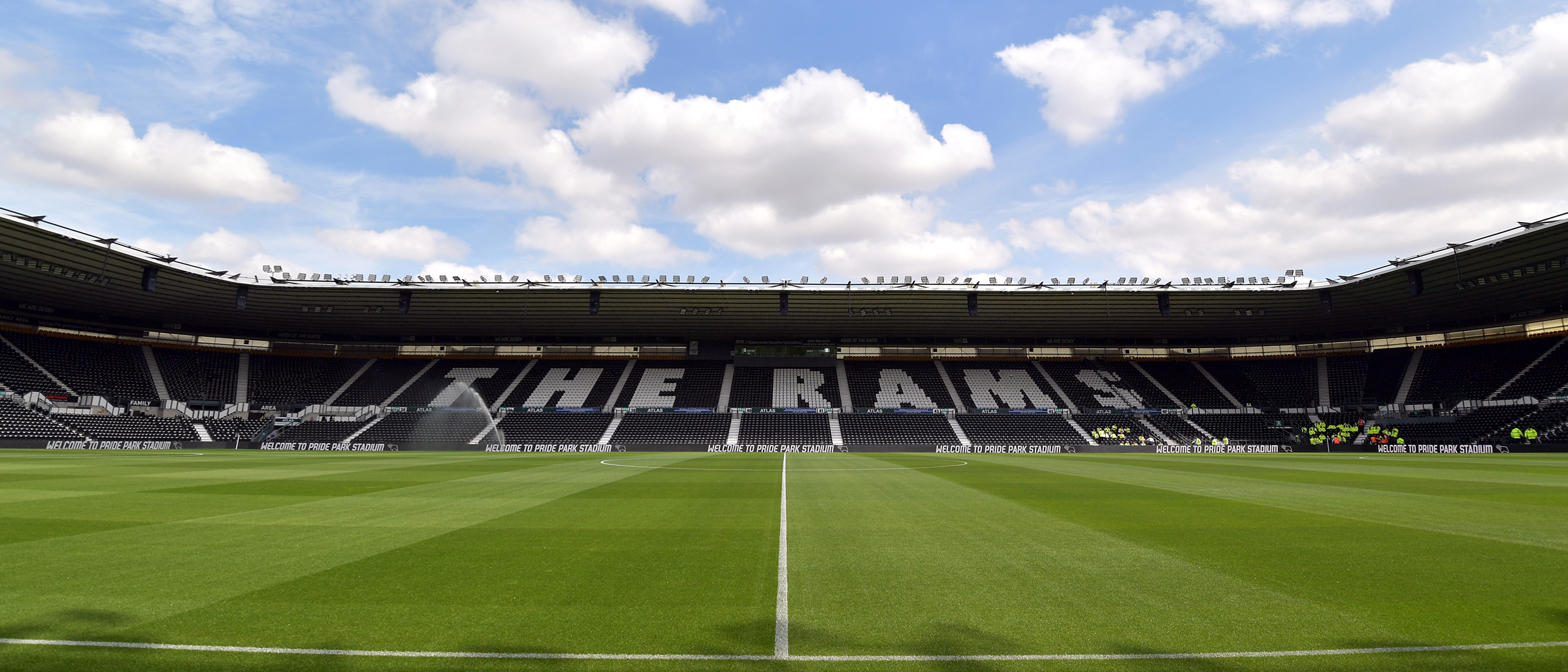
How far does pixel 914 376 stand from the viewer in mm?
58750

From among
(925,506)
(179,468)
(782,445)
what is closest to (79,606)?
(925,506)

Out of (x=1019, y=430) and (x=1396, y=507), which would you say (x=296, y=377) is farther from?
(x=1396, y=507)

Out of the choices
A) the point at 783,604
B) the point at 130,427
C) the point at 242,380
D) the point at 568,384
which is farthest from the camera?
the point at 568,384

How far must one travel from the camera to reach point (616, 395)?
55438 mm

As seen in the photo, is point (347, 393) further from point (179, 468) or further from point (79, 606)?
point (79, 606)

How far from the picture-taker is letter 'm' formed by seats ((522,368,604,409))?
54219mm

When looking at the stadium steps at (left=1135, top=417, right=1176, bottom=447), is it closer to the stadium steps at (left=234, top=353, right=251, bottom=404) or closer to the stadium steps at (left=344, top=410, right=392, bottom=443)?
the stadium steps at (left=344, top=410, right=392, bottom=443)

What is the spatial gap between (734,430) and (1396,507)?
41.8 meters

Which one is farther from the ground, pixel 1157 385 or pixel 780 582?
pixel 1157 385

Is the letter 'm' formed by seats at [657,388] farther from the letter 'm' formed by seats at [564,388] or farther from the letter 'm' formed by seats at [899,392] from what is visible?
the letter 'm' formed by seats at [899,392]

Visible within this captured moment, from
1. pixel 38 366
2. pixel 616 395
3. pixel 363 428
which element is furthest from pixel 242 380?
pixel 616 395

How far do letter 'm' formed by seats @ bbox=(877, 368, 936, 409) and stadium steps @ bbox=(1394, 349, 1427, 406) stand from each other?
34.0 meters

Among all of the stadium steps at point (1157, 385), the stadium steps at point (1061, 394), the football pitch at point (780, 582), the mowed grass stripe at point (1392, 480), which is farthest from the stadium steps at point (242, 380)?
the stadium steps at point (1157, 385)

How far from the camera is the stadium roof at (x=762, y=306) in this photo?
130 ft
